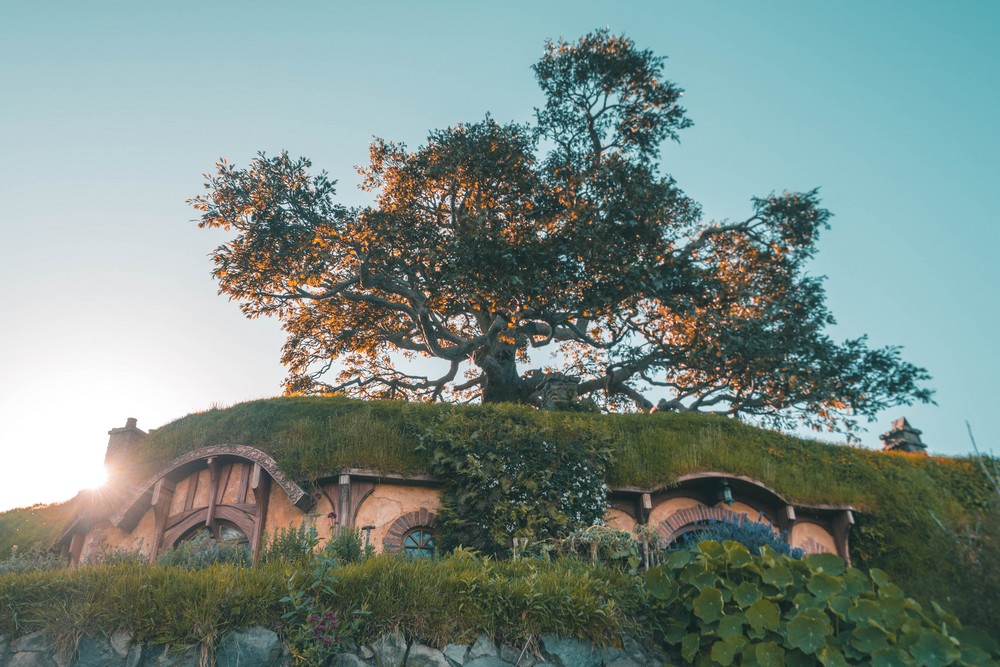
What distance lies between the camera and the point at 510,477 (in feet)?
49.7

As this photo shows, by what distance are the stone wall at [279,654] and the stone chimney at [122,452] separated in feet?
30.0

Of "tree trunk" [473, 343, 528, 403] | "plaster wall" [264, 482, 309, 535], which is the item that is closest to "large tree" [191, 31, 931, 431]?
"tree trunk" [473, 343, 528, 403]

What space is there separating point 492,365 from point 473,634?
12.7 meters

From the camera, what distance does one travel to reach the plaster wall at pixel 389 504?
1518cm

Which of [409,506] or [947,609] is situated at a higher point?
[409,506]

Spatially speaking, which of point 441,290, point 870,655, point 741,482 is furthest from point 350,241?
point 870,655

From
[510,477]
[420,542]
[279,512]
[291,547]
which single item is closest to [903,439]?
[510,477]

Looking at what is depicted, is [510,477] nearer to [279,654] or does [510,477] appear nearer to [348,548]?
[348,548]

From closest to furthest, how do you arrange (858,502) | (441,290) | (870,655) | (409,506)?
(870,655), (409,506), (858,502), (441,290)

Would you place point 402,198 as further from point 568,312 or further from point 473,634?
point 473,634

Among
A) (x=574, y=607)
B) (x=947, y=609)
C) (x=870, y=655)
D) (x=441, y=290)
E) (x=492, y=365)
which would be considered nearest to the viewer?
(x=870, y=655)

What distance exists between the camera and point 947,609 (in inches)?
349

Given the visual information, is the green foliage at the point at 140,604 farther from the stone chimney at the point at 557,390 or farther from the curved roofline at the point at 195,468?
the stone chimney at the point at 557,390

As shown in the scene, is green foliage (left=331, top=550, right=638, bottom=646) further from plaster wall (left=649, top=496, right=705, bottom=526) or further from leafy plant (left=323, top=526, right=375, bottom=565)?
plaster wall (left=649, top=496, right=705, bottom=526)
